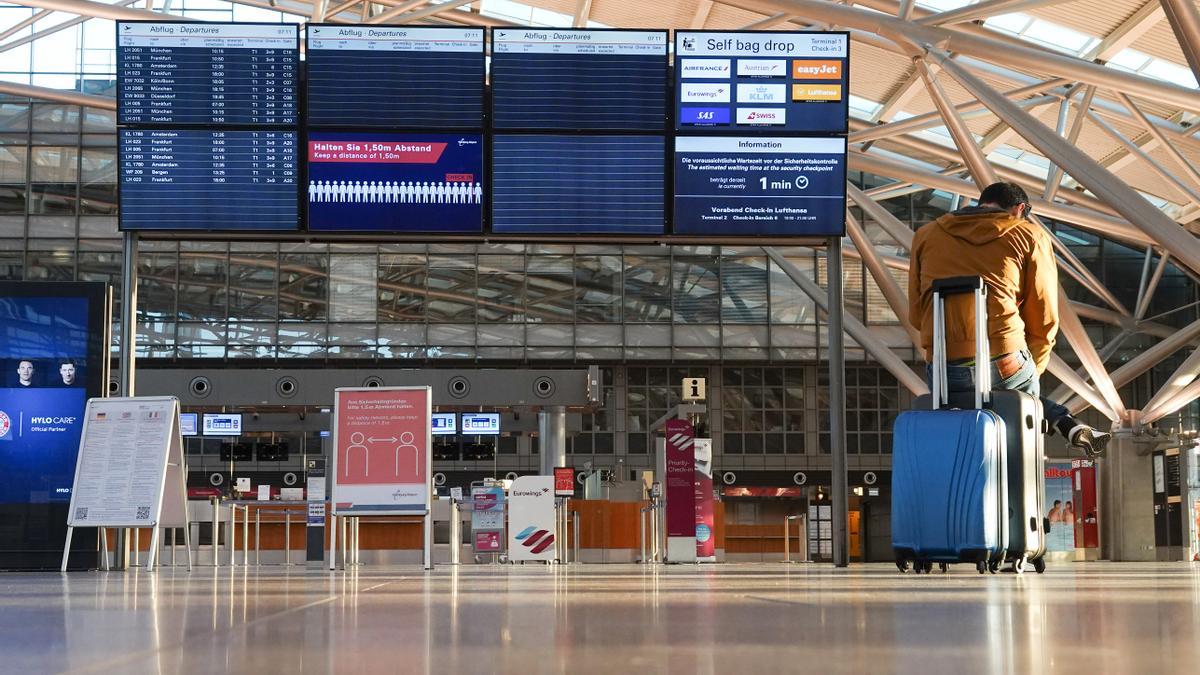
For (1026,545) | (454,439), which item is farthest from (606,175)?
(454,439)

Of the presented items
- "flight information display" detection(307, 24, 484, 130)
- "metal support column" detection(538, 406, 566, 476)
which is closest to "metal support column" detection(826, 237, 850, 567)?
"flight information display" detection(307, 24, 484, 130)

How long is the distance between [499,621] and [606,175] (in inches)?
460

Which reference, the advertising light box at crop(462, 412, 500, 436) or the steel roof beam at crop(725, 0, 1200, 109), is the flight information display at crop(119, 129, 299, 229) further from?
the advertising light box at crop(462, 412, 500, 436)

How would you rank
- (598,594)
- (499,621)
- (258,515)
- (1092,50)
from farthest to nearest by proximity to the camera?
(258,515), (1092,50), (598,594), (499,621)

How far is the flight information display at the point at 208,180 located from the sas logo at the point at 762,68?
4947 millimetres

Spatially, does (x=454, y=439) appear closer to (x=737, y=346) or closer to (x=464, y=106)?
(x=737, y=346)

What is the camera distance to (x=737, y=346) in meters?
44.6

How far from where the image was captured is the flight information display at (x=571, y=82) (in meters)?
15.0

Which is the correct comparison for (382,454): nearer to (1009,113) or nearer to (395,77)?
(395,77)

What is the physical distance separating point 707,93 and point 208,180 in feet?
17.9

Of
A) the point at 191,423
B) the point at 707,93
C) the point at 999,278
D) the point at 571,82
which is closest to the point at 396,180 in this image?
the point at 571,82

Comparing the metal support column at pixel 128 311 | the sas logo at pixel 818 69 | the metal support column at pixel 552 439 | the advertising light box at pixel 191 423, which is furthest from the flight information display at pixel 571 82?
the advertising light box at pixel 191 423

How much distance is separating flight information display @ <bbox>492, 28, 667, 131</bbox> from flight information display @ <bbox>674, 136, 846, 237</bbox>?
0.63 m

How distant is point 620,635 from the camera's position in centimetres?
297
